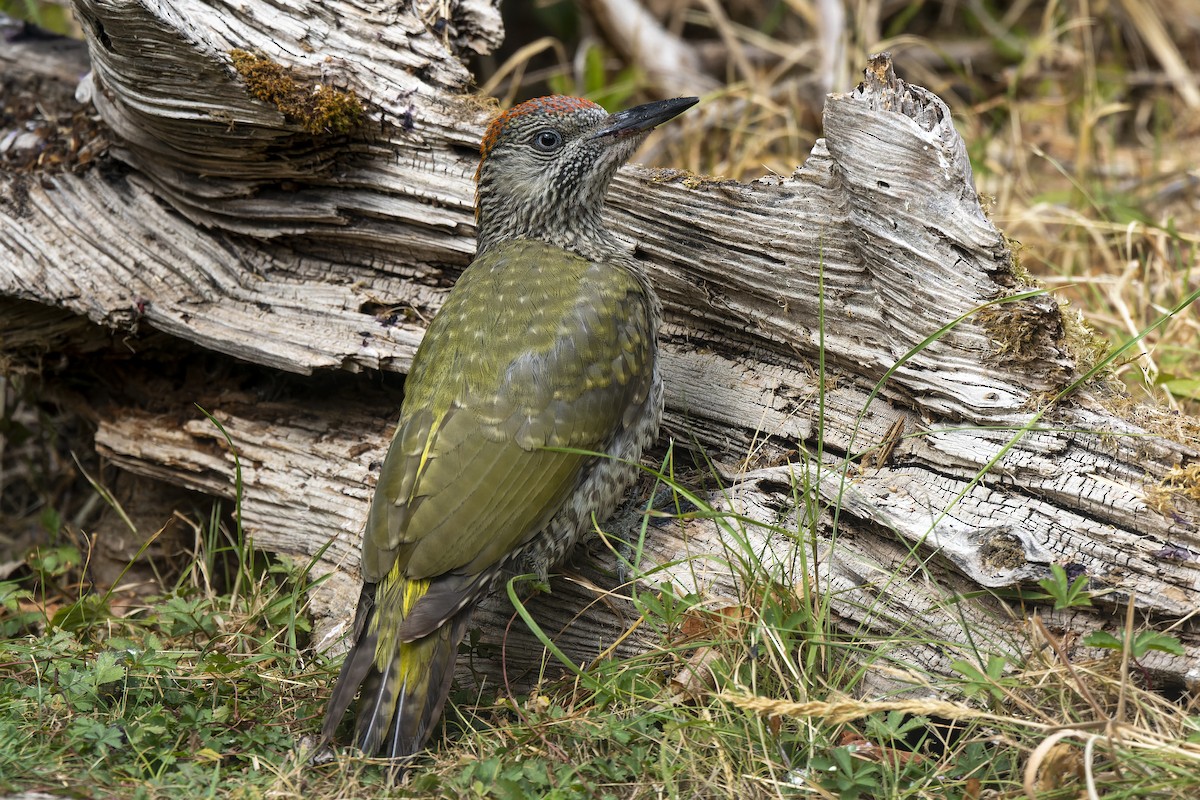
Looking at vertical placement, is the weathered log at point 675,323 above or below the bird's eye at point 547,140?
below

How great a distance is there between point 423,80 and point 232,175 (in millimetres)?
858

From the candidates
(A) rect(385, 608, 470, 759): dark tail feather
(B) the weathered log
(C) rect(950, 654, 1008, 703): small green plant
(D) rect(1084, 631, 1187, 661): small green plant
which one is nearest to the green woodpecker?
(A) rect(385, 608, 470, 759): dark tail feather

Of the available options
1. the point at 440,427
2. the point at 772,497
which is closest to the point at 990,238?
the point at 772,497

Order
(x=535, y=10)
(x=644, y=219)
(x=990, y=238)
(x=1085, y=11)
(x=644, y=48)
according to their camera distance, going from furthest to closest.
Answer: (x=535, y=10) → (x=644, y=48) → (x=1085, y=11) → (x=644, y=219) → (x=990, y=238)

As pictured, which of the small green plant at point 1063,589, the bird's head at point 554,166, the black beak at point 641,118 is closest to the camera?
the small green plant at point 1063,589

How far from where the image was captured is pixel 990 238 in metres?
3.49

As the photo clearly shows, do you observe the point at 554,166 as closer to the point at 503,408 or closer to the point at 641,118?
the point at 641,118

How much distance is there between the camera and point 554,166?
425 centimetres

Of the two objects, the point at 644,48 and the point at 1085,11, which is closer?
the point at 1085,11

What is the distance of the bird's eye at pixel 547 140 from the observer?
4.27 m

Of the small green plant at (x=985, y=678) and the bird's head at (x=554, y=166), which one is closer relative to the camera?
the small green plant at (x=985, y=678)

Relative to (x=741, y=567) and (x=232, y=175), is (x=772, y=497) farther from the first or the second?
(x=232, y=175)

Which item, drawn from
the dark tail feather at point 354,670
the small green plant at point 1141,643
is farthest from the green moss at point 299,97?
the small green plant at point 1141,643

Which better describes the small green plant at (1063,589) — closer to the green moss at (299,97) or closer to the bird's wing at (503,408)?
the bird's wing at (503,408)
